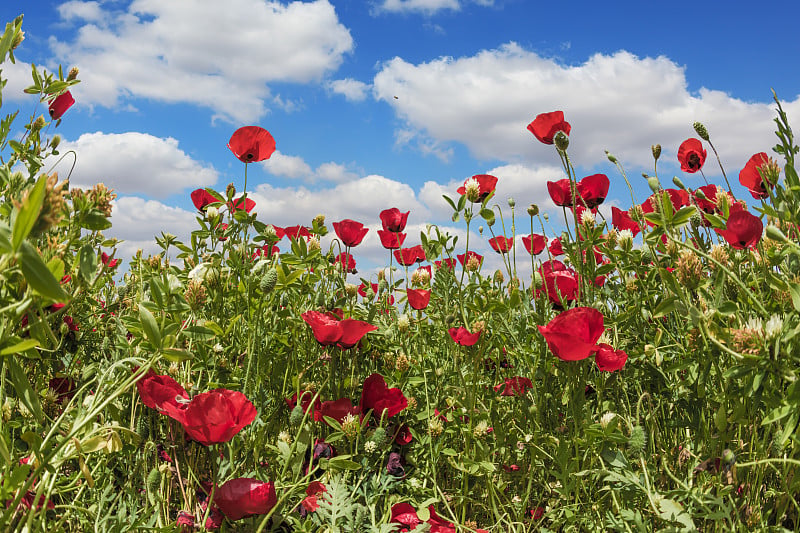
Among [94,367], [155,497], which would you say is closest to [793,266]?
[155,497]

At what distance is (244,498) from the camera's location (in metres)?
1.09

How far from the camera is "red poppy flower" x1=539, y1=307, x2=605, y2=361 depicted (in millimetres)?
1067

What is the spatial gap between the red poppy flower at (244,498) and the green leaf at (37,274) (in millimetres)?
700

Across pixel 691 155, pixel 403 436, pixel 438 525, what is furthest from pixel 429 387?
pixel 691 155

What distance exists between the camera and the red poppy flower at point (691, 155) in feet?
6.76

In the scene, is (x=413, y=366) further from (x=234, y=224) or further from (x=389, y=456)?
(x=234, y=224)

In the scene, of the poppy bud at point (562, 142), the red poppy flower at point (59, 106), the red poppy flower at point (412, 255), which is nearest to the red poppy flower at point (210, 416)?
the poppy bud at point (562, 142)

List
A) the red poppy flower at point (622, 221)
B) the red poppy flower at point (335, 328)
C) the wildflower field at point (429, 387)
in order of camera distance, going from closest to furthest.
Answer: the wildflower field at point (429, 387) < the red poppy flower at point (335, 328) < the red poppy flower at point (622, 221)

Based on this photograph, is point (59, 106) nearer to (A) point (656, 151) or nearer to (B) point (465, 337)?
(B) point (465, 337)

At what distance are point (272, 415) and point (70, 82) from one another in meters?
1.02

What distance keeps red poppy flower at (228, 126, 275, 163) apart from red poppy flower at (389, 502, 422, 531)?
3.42 ft

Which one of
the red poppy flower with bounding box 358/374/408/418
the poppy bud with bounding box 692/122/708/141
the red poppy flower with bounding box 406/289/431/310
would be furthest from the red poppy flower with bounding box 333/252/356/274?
the poppy bud with bounding box 692/122/708/141

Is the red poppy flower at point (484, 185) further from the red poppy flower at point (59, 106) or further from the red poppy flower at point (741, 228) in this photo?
the red poppy flower at point (59, 106)

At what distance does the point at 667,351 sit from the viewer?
4.68ft
